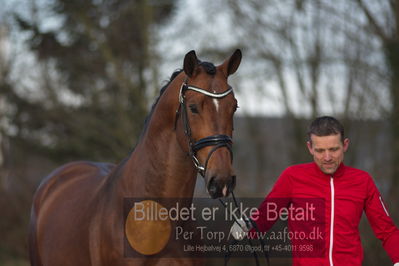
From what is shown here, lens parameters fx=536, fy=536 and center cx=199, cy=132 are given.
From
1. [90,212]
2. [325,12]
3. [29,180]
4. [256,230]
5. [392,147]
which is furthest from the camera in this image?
[29,180]

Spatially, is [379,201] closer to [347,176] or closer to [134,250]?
Result: [347,176]

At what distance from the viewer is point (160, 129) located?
3389 mm

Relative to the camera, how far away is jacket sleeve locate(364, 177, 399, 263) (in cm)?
309

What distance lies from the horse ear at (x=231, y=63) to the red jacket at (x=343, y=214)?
0.80 meters

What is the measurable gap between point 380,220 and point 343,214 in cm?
22

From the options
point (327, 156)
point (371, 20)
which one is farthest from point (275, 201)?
point (371, 20)

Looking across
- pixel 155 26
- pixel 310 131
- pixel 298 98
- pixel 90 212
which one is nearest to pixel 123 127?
pixel 155 26

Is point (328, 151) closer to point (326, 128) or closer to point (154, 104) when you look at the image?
point (326, 128)

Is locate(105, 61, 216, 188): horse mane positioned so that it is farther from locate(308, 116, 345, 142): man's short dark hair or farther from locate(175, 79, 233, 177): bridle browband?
locate(308, 116, 345, 142): man's short dark hair

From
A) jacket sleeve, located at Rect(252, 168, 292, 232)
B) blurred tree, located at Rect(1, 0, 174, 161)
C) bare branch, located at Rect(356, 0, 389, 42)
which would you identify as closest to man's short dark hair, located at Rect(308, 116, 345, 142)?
jacket sleeve, located at Rect(252, 168, 292, 232)

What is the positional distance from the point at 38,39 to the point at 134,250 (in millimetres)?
9256

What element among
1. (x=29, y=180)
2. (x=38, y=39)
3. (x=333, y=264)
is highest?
(x=38, y=39)

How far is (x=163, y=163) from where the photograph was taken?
10.9ft

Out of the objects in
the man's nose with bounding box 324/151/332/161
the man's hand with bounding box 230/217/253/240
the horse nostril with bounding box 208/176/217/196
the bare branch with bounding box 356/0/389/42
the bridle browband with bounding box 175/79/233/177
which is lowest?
the man's hand with bounding box 230/217/253/240
